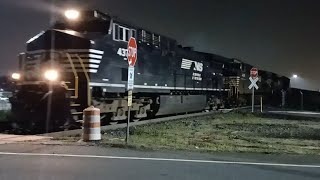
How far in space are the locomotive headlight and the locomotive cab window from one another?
3.05 meters

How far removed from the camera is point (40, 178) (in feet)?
27.0

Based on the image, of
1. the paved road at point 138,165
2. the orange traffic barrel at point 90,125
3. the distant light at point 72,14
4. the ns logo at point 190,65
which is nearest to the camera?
the paved road at point 138,165

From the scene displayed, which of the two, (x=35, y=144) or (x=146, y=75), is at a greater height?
(x=146, y=75)

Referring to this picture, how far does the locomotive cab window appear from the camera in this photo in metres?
19.6

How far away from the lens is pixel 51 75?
58.7 ft

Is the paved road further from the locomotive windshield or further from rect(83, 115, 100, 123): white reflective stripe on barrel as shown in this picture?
the locomotive windshield

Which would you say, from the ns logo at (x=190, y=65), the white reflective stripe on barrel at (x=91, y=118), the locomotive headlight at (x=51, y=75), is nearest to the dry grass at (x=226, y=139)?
the white reflective stripe on barrel at (x=91, y=118)

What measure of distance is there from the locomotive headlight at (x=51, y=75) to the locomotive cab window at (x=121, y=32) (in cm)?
305

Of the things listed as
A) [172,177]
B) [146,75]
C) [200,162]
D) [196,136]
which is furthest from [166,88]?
[172,177]

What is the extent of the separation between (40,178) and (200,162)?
3.90m

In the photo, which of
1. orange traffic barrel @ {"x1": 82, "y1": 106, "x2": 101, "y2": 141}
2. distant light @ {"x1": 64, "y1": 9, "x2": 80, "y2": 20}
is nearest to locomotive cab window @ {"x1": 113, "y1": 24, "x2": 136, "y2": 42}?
distant light @ {"x1": 64, "y1": 9, "x2": 80, "y2": 20}

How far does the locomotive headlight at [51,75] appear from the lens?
58.5 feet

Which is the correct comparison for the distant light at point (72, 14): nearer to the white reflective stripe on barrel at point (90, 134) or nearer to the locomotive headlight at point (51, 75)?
the locomotive headlight at point (51, 75)

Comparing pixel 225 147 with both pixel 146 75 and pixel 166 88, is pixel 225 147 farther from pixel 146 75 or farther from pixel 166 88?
pixel 166 88
